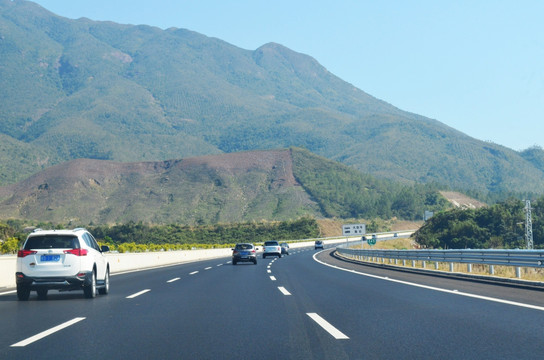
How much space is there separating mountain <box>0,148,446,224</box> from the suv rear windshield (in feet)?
394

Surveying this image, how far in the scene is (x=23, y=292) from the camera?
46.0 feet

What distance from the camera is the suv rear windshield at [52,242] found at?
559 inches

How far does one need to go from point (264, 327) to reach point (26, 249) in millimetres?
7228

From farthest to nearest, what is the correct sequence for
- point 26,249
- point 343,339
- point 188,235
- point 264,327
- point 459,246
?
1. point 188,235
2. point 459,246
3. point 26,249
4. point 264,327
5. point 343,339

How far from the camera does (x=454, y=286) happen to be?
16.6 m

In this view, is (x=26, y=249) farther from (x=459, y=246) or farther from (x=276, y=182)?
(x=276, y=182)

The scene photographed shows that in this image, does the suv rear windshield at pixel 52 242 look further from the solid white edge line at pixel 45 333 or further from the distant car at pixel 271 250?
the distant car at pixel 271 250

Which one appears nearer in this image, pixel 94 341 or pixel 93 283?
pixel 94 341

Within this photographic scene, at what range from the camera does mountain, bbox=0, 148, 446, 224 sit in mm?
137125

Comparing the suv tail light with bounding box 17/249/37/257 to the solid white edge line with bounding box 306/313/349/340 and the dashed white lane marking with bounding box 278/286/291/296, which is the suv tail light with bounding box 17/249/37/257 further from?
the solid white edge line with bounding box 306/313/349/340

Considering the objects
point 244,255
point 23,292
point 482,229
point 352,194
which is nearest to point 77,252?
point 23,292

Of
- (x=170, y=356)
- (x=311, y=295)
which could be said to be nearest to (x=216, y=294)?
(x=311, y=295)

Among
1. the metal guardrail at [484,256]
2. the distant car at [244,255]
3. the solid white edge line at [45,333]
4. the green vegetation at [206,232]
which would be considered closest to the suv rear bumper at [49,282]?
the solid white edge line at [45,333]

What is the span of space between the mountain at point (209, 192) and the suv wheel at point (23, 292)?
394 feet
